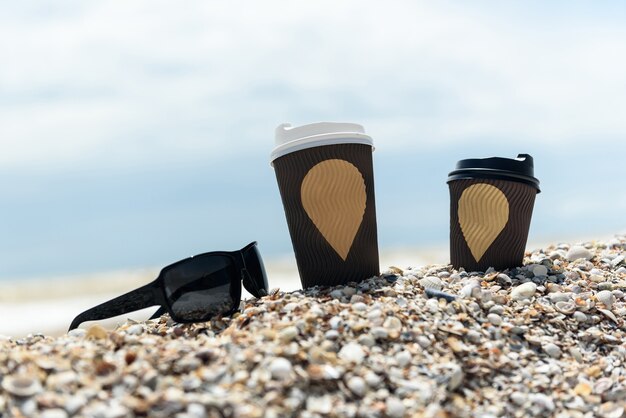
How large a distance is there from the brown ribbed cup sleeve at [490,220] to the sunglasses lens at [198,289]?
1.54 meters

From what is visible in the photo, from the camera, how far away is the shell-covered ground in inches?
87.5

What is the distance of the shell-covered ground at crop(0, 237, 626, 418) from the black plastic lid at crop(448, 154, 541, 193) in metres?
0.71

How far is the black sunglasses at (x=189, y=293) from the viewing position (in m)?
3.40

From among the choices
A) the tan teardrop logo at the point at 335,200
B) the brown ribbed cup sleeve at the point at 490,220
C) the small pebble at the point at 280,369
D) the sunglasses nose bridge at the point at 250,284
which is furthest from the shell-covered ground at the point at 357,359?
the brown ribbed cup sleeve at the point at 490,220

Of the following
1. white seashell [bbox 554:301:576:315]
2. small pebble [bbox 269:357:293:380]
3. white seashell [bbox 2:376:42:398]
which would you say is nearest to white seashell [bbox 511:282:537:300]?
white seashell [bbox 554:301:576:315]

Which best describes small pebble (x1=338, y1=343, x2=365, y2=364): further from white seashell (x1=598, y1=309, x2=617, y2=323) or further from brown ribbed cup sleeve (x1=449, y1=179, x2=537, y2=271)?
brown ribbed cup sleeve (x1=449, y1=179, x2=537, y2=271)

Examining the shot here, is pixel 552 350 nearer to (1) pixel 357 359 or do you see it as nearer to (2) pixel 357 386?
(1) pixel 357 359

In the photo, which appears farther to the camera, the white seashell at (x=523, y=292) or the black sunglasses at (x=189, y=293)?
the white seashell at (x=523, y=292)

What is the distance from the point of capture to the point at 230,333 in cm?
286

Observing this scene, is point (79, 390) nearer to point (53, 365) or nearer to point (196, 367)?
point (53, 365)

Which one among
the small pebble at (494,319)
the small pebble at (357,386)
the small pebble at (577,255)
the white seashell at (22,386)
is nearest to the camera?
the white seashell at (22,386)

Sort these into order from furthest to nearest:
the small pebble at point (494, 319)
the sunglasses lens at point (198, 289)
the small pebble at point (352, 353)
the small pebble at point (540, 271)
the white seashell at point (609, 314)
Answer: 1. the small pebble at point (540, 271)
2. the white seashell at point (609, 314)
3. the sunglasses lens at point (198, 289)
4. the small pebble at point (494, 319)
5. the small pebble at point (352, 353)

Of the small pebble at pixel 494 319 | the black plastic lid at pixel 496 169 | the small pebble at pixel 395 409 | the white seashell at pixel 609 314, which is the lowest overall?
the small pebble at pixel 395 409

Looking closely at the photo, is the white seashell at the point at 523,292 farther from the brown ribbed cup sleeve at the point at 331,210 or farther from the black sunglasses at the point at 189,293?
the black sunglasses at the point at 189,293
